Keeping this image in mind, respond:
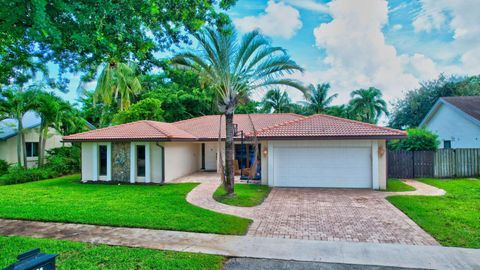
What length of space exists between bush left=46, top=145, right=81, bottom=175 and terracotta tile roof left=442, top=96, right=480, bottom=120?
28.2 meters

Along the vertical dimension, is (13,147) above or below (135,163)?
above

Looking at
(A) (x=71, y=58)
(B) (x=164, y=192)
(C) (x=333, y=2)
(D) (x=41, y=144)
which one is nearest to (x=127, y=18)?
(A) (x=71, y=58)

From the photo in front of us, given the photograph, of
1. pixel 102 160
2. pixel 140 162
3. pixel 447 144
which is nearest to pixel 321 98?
pixel 447 144

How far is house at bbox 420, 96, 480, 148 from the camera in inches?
722

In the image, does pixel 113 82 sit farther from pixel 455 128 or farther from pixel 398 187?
pixel 455 128

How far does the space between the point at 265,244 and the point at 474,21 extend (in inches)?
603

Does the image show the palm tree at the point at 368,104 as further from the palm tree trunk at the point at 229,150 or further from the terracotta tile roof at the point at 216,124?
the palm tree trunk at the point at 229,150

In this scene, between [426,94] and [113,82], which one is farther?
[426,94]

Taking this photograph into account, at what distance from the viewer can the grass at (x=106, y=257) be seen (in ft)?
16.1

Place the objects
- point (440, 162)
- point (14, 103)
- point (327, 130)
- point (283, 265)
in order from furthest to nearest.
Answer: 1. point (14, 103)
2. point (440, 162)
3. point (327, 130)
4. point (283, 265)

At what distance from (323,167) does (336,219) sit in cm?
535

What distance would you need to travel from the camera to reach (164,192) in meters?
11.8

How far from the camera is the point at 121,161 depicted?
14.6 meters

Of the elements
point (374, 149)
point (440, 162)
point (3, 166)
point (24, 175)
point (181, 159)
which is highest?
point (374, 149)
